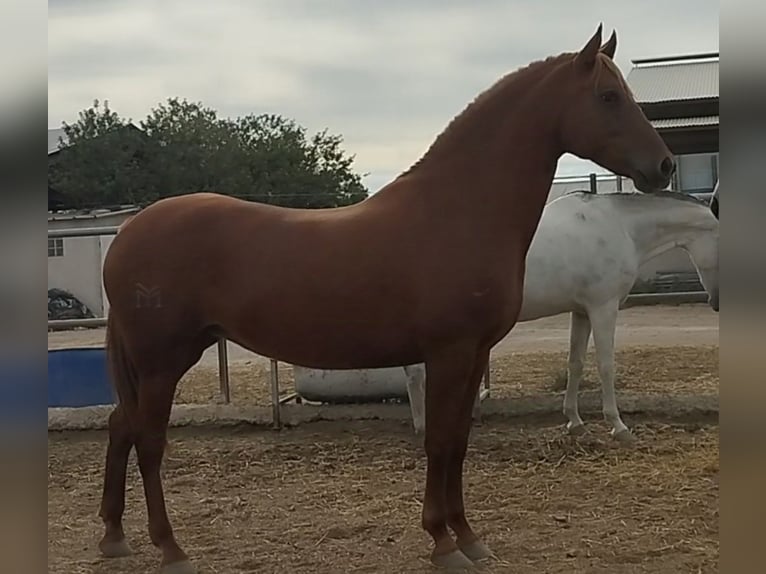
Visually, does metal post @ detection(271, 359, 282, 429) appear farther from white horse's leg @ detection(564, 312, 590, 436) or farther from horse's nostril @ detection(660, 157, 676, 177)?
horse's nostril @ detection(660, 157, 676, 177)

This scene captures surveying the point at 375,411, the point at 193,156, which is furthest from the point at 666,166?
the point at 193,156

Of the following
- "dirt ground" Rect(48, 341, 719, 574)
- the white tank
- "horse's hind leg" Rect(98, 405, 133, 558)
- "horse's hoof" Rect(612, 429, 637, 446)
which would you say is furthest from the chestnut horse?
the white tank

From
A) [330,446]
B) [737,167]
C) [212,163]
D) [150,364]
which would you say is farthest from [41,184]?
[212,163]

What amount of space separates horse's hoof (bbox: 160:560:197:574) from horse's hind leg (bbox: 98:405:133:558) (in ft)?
1.12

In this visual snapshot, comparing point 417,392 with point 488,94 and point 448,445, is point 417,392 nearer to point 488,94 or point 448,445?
point 448,445

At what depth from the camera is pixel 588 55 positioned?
7.87ft

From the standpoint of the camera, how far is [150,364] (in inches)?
101

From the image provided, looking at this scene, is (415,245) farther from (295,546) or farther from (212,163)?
(212,163)

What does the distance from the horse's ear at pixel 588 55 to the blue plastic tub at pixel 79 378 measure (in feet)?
10.8

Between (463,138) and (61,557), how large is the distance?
1998mm

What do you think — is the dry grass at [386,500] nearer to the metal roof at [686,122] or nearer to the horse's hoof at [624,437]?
the horse's hoof at [624,437]

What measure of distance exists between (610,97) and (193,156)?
12098mm

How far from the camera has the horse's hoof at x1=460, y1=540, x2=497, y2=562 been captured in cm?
259

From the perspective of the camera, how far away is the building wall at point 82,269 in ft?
18.0
